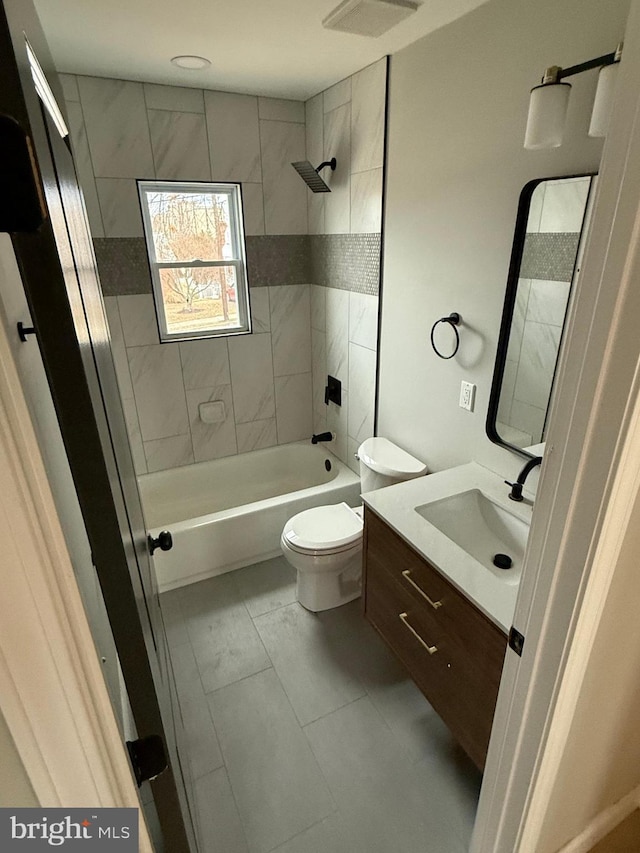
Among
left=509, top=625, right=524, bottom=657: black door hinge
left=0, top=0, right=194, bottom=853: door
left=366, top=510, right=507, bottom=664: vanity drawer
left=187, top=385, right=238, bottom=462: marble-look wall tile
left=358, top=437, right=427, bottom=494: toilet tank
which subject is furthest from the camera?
left=187, top=385, right=238, bottom=462: marble-look wall tile

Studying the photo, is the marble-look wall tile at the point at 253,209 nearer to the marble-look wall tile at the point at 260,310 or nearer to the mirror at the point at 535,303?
the marble-look wall tile at the point at 260,310

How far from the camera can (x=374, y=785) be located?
5.10 ft

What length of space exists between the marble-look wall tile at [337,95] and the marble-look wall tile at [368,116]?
0.15 ft

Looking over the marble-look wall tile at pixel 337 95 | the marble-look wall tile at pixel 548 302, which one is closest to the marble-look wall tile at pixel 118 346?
the marble-look wall tile at pixel 337 95

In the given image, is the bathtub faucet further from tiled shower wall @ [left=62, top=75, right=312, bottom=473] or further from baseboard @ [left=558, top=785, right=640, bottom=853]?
baseboard @ [left=558, top=785, right=640, bottom=853]

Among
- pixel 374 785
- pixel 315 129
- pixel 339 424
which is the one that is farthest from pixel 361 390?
pixel 374 785

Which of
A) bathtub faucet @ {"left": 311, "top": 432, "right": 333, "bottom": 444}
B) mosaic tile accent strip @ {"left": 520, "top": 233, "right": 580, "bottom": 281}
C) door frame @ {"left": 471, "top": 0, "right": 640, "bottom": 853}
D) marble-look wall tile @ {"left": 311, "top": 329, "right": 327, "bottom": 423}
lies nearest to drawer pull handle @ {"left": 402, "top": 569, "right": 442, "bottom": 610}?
door frame @ {"left": 471, "top": 0, "right": 640, "bottom": 853}

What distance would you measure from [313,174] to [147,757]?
8.24ft

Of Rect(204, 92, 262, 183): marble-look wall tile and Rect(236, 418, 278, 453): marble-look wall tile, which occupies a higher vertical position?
Rect(204, 92, 262, 183): marble-look wall tile

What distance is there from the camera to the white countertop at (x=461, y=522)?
1262mm

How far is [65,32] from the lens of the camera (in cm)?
173

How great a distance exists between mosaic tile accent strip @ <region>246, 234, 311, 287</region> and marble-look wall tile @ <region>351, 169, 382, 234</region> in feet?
1.90

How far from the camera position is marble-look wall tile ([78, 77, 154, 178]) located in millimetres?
2264
